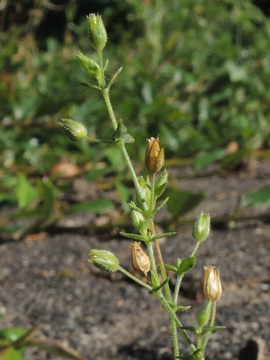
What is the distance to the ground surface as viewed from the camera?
0.93 m

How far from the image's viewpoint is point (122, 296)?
3.72 ft

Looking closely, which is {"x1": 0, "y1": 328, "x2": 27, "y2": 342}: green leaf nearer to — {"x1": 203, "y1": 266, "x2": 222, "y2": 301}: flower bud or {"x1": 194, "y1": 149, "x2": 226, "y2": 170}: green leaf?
{"x1": 203, "y1": 266, "x2": 222, "y2": 301}: flower bud

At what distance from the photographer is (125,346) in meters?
0.95

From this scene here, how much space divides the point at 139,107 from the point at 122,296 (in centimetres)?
94

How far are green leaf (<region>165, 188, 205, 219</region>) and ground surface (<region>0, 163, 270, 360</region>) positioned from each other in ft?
0.29

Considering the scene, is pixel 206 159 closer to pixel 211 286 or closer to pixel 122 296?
pixel 122 296

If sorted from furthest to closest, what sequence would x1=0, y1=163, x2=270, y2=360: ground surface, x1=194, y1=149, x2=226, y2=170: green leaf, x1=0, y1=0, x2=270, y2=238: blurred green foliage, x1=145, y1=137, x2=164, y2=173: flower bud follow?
x1=0, y1=0, x2=270, y2=238: blurred green foliage < x1=194, y1=149, x2=226, y2=170: green leaf < x1=0, y1=163, x2=270, y2=360: ground surface < x1=145, y1=137, x2=164, y2=173: flower bud

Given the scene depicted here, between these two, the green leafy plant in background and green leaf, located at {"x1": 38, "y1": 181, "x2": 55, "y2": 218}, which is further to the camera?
green leaf, located at {"x1": 38, "y1": 181, "x2": 55, "y2": 218}

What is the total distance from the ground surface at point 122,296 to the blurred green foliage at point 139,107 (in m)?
0.11

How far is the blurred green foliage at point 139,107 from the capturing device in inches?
69.4

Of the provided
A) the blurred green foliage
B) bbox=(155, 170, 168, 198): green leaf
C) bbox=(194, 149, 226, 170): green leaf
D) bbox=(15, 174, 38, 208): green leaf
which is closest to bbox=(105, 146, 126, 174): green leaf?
the blurred green foliage

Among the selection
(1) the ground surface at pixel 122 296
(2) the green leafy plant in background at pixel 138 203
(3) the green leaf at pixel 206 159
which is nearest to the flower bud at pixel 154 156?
(2) the green leafy plant in background at pixel 138 203

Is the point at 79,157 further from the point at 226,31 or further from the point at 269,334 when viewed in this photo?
the point at 226,31

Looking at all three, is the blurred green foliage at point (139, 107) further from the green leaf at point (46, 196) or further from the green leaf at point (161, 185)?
the green leaf at point (161, 185)
